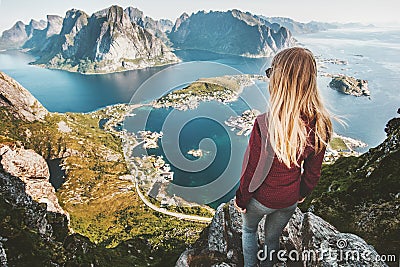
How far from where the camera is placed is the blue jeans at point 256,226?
3365mm

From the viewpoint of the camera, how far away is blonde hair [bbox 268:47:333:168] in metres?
2.64

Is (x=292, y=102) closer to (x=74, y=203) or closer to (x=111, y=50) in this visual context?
Result: (x=74, y=203)

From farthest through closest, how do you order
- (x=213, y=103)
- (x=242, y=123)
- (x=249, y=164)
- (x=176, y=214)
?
1. (x=213, y=103)
2. (x=242, y=123)
3. (x=176, y=214)
4. (x=249, y=164)

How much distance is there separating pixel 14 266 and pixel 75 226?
2956 cm

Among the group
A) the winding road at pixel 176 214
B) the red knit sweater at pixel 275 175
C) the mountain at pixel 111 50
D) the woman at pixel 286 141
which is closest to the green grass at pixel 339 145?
the winding road at pixel 176 214

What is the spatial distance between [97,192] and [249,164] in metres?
46.0

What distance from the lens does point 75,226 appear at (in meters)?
33.8

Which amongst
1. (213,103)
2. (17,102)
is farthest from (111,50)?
(17,102)

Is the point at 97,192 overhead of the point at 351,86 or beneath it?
beneath

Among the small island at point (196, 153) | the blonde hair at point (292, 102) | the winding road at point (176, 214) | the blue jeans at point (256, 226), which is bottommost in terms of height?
the winding road at point (176, 214)

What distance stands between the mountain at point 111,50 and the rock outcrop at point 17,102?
11643cm

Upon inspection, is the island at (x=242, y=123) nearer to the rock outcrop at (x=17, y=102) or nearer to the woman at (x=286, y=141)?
the rock outcrop at (x=17, y=102)

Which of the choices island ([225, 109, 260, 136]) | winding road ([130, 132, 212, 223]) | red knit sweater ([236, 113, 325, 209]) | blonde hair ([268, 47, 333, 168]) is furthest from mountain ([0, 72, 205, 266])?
island ([225, 109, 260, 136])

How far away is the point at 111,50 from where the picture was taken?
176 metres
